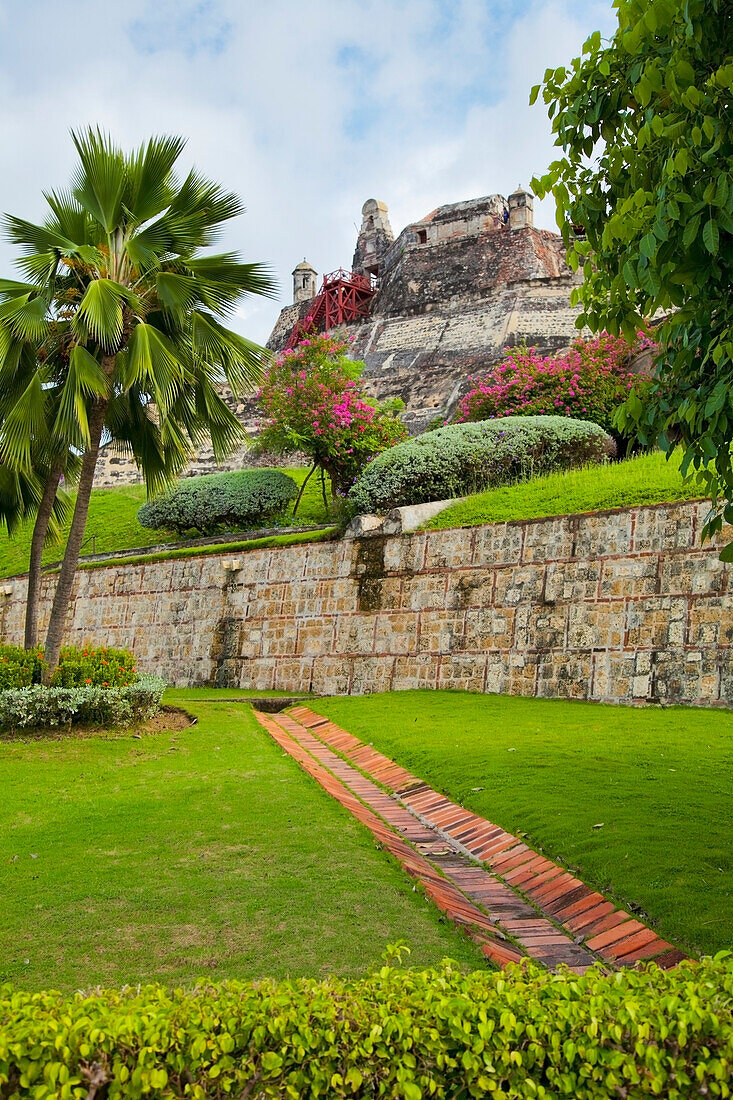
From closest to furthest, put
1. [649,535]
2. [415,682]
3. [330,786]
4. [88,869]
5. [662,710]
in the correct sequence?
[88,869] → [330,786] → [662,710] → [649,535] → [415,682]

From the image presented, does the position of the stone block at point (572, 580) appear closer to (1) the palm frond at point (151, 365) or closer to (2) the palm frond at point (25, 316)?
(1) the palm frond at point (151, 365)

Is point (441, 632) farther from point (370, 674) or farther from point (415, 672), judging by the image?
point (370, 674)

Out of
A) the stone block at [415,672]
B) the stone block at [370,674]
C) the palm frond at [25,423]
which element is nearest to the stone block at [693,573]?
the stone block at [415,672]

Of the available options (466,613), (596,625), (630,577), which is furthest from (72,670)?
(630,577)

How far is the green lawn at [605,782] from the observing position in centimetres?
476

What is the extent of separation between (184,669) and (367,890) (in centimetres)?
1102

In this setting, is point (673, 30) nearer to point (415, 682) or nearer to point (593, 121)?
point (593, 121)

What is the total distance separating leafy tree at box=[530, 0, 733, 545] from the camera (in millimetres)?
3664

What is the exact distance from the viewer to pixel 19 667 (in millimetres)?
10867

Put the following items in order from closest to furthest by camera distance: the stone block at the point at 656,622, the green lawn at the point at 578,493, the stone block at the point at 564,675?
the stone block at the point at 656,622
the stone block at the point at 564,675
the green lawn at the point at 578,493

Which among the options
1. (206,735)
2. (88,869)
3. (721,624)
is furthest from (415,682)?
(88,869)

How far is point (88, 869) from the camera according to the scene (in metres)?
5.22

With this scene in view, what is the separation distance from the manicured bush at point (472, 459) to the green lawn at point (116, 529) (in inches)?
177

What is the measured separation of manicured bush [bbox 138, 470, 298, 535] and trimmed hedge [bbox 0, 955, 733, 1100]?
16594 millimetres
